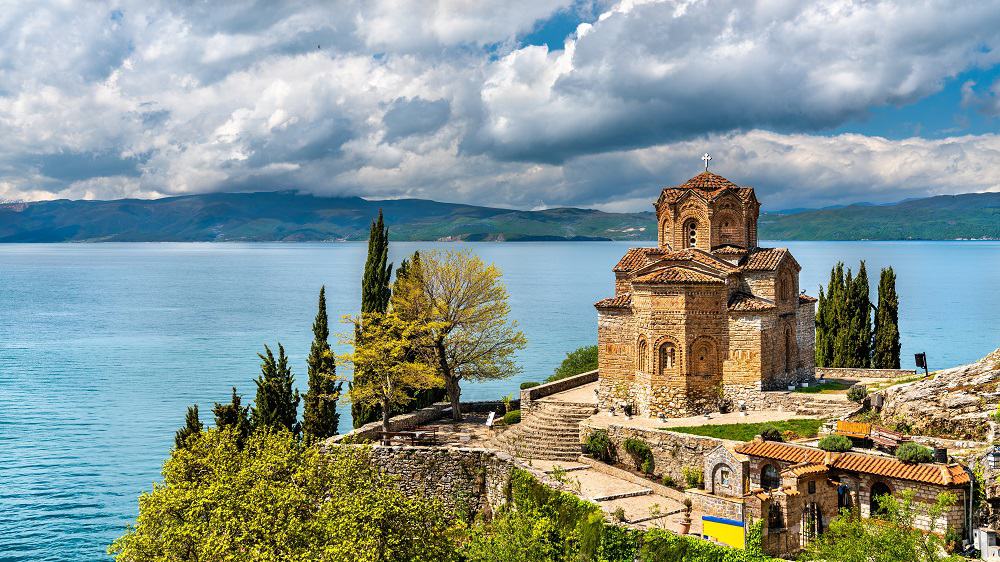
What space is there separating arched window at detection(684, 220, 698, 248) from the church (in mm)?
49

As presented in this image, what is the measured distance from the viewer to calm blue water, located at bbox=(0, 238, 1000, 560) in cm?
3781

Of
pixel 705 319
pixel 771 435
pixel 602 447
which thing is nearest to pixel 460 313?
pixel 602 447

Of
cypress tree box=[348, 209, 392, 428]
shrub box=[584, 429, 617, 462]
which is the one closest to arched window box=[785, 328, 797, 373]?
shrub box=[584, 429, 617, 462]

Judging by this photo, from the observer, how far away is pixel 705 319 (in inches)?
1358

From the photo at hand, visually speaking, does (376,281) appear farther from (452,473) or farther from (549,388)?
(452,473)

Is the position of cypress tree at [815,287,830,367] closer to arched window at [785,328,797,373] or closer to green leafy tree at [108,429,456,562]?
arched window at [785,328,797,373]

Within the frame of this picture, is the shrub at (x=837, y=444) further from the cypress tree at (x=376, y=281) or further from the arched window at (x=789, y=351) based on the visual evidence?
the cypress tree at (x=376, y=281)

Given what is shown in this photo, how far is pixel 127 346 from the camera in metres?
79.7

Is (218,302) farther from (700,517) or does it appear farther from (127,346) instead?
(700,517)

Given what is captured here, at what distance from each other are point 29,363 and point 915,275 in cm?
19398

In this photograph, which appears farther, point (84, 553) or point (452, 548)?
point (84, 553)

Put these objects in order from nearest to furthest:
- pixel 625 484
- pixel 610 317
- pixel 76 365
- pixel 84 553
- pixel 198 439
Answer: pixel 198 439 → pixel 625 484 → pixel 84 553 → pixel 610 317 → pixel 76 365

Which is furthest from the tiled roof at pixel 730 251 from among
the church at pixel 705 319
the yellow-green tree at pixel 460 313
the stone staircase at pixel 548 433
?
the yellow-green tree at pixel 460 313

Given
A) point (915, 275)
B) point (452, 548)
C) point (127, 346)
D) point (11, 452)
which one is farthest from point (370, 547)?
point (915, 275)
